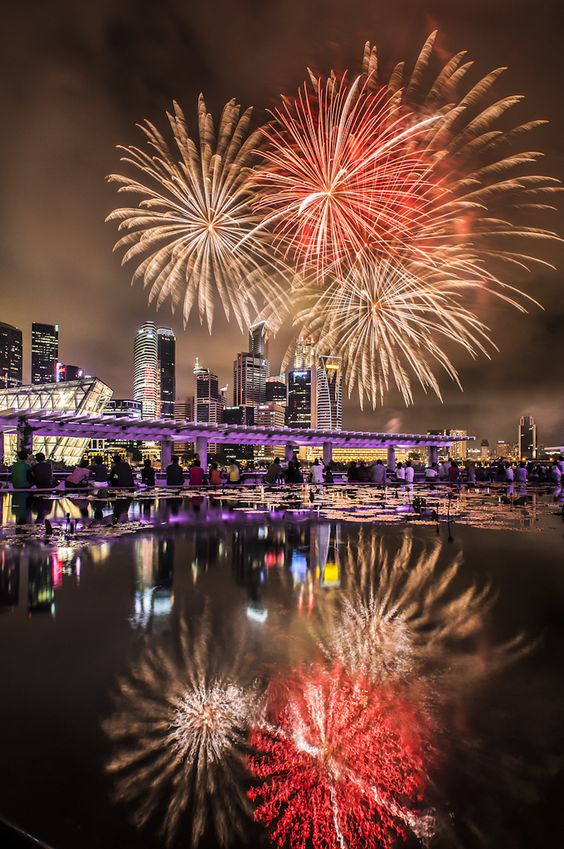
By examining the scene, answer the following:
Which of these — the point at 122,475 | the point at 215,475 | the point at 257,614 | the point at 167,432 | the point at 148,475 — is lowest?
the point at 257,614

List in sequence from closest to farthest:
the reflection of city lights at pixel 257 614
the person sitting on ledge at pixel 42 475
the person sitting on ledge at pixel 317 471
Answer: the reflection of city lights at pixel 257 614, the person sitting on ledge at pixel 42 475, the person sitting on ledge at pixel 317 471

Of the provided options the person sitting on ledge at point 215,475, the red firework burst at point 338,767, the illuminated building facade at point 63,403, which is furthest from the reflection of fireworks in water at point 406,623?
the illuminated building facade at point 63,403

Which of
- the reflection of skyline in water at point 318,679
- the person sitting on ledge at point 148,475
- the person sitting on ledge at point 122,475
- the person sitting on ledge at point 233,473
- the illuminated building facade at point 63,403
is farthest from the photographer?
the illuminated building facade at point 63,403

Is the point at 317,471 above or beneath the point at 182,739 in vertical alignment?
above

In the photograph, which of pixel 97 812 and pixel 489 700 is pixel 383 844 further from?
pixel 489 700

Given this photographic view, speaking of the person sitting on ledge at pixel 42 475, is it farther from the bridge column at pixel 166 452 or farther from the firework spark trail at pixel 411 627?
the bridge column at pixel 166 452

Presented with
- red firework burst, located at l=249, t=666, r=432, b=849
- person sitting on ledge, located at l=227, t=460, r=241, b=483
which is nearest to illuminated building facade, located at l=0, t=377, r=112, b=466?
person sitting on ledge, located at l=227, t=460, r=241, b=483

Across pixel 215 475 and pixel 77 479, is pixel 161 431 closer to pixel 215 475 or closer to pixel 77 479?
pixel 215 475

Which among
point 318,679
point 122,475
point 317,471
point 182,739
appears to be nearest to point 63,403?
point 122,475
